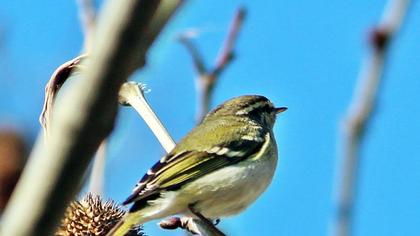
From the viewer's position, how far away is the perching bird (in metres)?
3.96

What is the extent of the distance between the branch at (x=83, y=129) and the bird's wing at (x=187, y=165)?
9.33 feet

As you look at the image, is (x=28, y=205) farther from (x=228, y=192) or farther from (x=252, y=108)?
(x=252, y=108)

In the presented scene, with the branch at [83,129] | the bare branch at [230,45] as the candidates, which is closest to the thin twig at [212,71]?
the bare branch at [230,45]

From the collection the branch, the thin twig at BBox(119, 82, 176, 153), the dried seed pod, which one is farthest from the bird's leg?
the branch

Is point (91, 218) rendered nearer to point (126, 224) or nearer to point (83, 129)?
point (126, 224)

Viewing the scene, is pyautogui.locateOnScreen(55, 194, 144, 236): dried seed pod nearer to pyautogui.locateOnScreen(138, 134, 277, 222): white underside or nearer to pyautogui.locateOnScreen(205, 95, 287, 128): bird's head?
pyautogui.locateOnScreen(138, 134, 277, 222): white underside

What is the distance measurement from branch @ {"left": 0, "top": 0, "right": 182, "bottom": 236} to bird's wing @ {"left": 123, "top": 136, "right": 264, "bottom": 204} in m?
2.84

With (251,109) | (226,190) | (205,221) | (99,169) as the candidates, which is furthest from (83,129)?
(251,109)

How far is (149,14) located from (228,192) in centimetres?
340

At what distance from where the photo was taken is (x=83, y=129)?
99 cm

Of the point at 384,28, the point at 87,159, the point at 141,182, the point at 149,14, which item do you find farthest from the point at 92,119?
the point at 141,182

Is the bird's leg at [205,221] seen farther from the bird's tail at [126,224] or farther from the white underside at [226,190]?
the bird's tail at [126,224]

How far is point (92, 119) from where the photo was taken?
39.3 inches

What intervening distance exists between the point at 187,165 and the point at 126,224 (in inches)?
38.4
